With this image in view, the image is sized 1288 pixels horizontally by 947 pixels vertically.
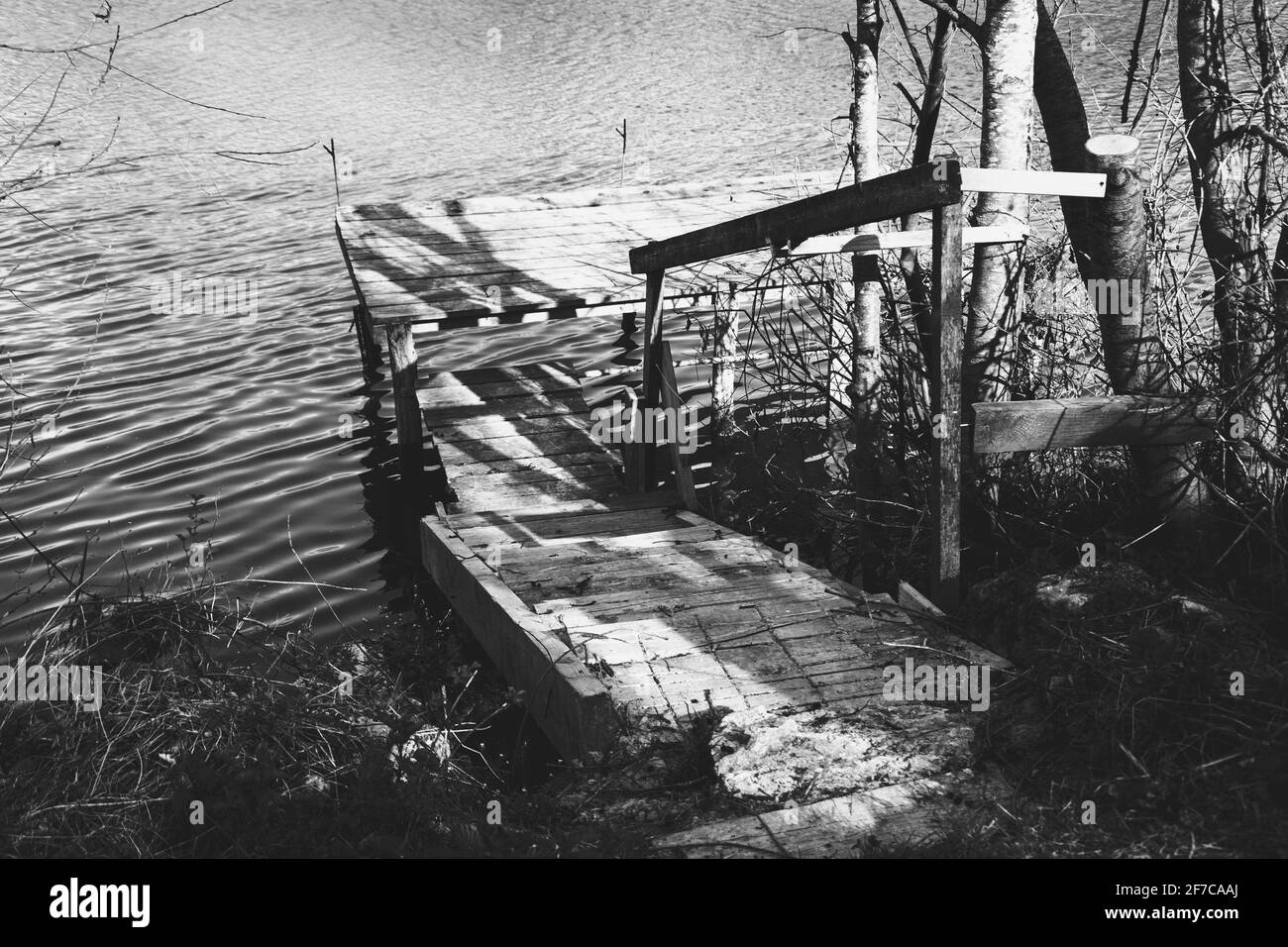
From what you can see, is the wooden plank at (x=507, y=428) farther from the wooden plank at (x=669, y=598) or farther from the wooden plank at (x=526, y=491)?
the wooden plank at (x=669, y=598)

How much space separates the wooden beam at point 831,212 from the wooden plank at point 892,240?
0.44ft

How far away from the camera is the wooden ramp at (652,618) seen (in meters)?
4.02

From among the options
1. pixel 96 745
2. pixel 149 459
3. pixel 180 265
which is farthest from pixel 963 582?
pixel 180 265

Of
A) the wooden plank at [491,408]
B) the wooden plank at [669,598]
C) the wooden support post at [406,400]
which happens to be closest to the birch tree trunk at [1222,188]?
the wooden plank at [669,598]

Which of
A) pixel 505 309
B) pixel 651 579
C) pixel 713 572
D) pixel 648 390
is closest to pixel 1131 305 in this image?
pixel 713 572

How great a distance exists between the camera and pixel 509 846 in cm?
313

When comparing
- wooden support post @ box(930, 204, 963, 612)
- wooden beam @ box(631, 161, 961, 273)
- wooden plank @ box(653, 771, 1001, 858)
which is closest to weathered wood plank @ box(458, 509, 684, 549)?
wooden beam @ box(631, 161, 961, 273)

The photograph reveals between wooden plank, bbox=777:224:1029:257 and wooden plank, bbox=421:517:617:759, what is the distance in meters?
2.09

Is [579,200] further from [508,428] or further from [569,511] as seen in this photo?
[569,511]

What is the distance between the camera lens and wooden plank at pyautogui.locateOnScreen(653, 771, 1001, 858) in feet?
9.95

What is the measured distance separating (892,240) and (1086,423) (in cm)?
144

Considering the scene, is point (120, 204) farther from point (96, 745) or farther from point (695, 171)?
point (96, 745)

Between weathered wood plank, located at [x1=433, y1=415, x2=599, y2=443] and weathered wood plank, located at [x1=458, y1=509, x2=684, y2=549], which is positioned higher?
weathered wood plank, located at [x1=433, y1=415, x2=599, y2=443]

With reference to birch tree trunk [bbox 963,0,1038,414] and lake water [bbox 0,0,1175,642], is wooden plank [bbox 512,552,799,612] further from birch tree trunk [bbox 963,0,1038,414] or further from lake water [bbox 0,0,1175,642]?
lake water [bbox 0,0,1175,642]
